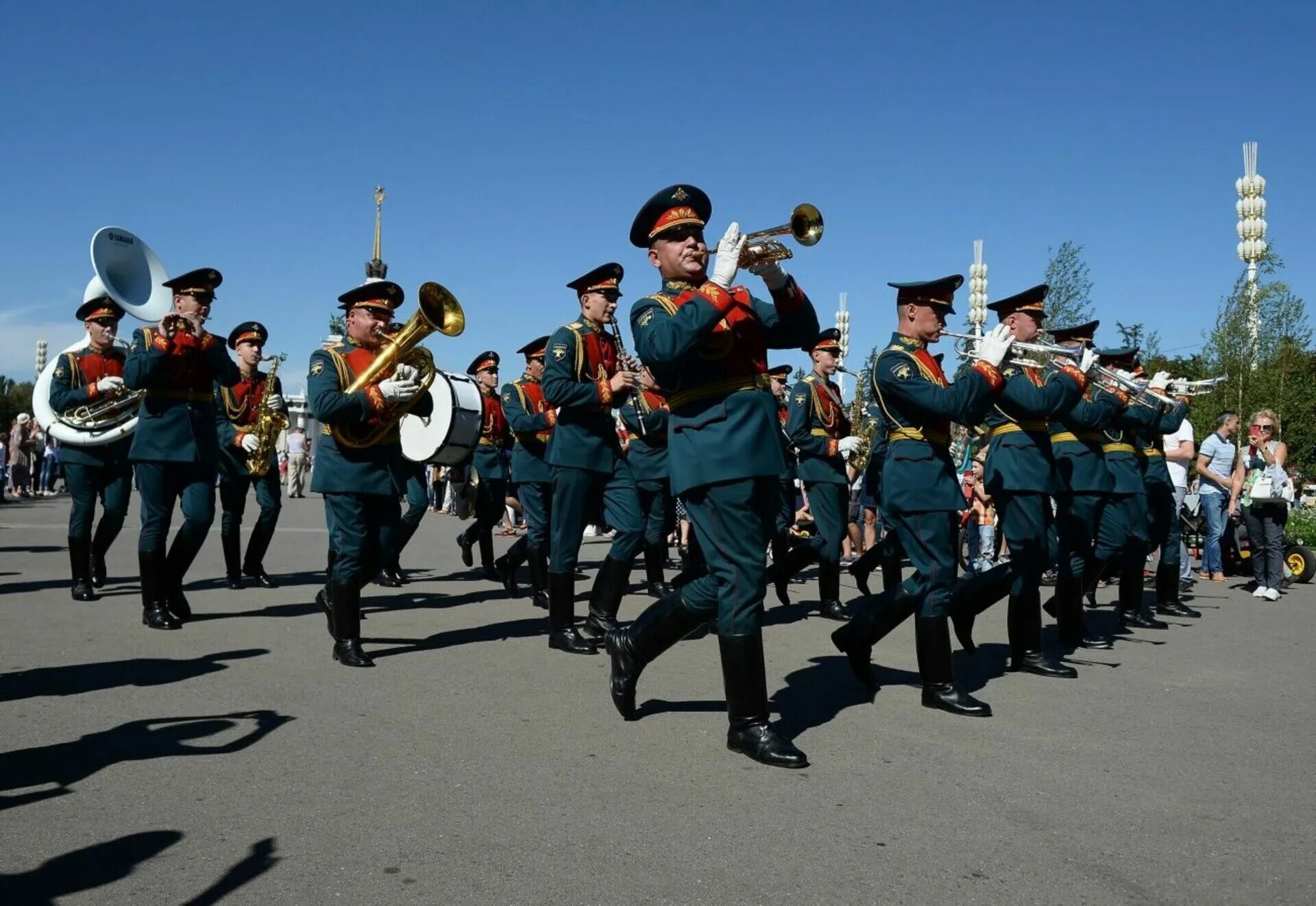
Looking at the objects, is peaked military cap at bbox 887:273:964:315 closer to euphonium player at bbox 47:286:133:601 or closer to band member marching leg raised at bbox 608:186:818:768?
band member marching leg raised at bbox 608:186:818:768

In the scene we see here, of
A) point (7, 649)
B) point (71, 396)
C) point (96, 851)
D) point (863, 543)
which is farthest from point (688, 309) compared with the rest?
point (863, 543)

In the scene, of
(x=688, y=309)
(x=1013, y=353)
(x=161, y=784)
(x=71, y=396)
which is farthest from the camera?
(x=71, y=396)

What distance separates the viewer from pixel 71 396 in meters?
8.83

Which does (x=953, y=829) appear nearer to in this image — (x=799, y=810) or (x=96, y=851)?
(x=799, y=810)

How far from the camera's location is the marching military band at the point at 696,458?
15.3 feet

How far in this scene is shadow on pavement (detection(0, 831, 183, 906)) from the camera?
120 inches

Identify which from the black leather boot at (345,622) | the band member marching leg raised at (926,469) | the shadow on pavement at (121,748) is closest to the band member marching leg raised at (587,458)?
the black leather boot at (345,622)

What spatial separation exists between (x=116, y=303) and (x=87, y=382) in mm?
698

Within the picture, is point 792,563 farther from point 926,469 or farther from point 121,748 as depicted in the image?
point 121,748

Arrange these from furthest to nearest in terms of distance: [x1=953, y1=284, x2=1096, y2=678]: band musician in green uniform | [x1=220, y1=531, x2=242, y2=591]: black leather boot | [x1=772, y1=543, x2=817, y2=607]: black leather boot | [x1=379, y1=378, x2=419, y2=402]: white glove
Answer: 1. [x1=220, y1=531, x2=242, y2=591]: black leather boot
2. [x1=772, y1=543, x2=817, y2=607]: black leather boot
3. [x1=953, y1=284, x2=1096, y2=678]: band musician in green uniform
4. [x1=379, y1=378, x2=419, y2=402]: white glove

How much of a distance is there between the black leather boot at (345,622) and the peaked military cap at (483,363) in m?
6.36

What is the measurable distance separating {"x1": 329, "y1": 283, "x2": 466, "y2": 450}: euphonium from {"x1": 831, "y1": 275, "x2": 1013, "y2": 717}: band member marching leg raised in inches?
91.4

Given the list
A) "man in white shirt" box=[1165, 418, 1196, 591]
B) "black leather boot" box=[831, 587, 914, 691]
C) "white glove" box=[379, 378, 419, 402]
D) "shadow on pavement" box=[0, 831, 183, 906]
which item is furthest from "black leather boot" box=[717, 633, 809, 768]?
"man in white shirt" box=[1165, 418, 1196, 591]

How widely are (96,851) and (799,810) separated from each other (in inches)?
84.8
